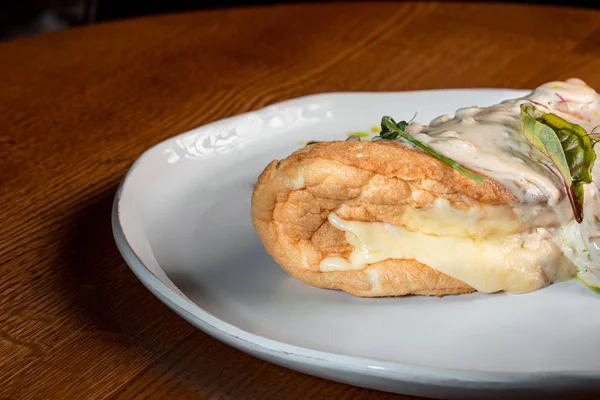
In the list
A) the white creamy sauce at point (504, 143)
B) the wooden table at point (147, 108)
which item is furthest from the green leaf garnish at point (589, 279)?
the wooden table at point (147, 108)

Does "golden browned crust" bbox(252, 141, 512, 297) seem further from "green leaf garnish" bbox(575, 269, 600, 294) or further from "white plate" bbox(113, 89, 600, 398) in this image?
"green leaf garnish" bbox(575, 269, 600, 294)

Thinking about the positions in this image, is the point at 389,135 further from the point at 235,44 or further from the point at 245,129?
the point at 235,44

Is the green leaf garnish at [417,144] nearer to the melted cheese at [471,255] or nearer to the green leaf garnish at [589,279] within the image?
the melted cheese at [471,255]

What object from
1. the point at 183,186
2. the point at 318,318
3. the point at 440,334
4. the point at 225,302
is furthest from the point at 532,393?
the point at 183,186

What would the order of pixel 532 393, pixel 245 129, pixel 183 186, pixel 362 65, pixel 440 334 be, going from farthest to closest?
pixel 362 65
pixel 245 129
pixel 183 186
pixel 440 334
pixel 532 393

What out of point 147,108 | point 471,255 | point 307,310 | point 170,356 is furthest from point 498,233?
point 147,108
